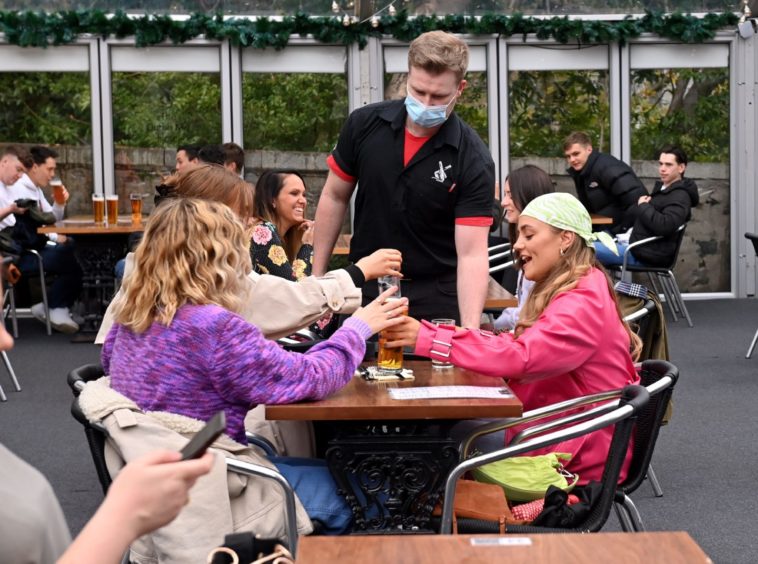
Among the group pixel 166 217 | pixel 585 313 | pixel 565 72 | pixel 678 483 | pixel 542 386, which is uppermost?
pixel 565 72

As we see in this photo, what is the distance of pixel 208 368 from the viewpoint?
10.6 feet

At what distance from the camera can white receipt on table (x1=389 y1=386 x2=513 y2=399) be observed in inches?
137

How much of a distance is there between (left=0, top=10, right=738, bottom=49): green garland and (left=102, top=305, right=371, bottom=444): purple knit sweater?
8.36 m

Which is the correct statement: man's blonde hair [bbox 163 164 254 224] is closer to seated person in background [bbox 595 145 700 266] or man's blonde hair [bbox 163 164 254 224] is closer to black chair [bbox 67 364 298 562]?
black chair [bbox 67 364 298 562]

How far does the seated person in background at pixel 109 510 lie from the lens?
1526 mm

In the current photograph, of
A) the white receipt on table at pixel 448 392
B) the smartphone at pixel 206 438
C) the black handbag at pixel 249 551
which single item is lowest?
the black handbag at pixel 249 551

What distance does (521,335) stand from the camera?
3873mm

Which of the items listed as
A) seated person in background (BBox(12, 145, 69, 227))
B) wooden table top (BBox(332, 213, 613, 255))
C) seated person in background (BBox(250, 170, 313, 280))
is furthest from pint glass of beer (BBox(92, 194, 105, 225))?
seated person in background (BBox(250, 170, 313, 280))

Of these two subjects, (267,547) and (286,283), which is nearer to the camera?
(267,547)

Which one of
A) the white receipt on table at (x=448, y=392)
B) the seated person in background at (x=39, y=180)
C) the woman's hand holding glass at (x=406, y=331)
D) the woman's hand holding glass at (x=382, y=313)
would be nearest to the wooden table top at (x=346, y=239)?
the seated person in background at (x=39, y=180)

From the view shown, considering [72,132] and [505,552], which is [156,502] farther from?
[72,132]

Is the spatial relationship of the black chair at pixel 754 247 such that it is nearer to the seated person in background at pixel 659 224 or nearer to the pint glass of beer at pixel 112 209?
the seated person in background at pixel 659 224

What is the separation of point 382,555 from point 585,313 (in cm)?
182

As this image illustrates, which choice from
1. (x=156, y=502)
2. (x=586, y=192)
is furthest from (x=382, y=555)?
(x=586, y=192)
